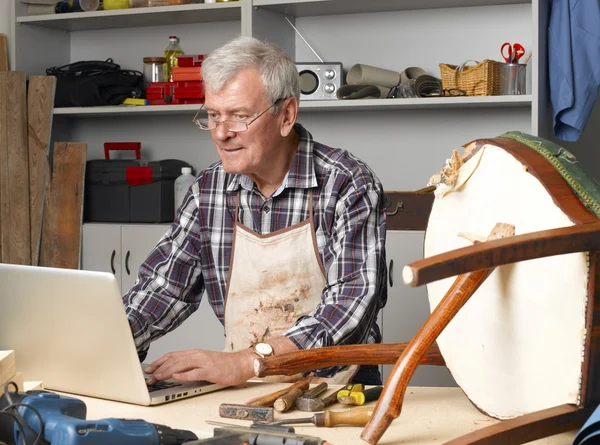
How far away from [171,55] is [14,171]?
34.3 inches

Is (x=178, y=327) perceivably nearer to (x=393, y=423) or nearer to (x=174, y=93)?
(x=174, y=93)

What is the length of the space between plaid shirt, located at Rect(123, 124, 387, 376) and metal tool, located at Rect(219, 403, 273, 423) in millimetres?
414

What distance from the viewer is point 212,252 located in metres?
2.04

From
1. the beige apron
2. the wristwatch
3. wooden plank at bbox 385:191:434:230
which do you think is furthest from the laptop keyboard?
wooden plank at bbox 385:191:434:230

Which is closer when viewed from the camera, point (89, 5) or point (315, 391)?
point (315, 391)

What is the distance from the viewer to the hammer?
1.34 meters

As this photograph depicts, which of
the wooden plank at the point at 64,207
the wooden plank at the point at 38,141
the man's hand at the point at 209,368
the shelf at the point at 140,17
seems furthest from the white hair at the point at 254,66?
the wooden plank at the point at 38,141

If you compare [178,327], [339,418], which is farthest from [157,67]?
[339,418]

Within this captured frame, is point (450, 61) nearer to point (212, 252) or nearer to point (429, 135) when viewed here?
point (429, 135)

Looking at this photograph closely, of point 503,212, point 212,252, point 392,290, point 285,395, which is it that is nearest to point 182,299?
point 212,252

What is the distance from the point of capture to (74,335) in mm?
1377

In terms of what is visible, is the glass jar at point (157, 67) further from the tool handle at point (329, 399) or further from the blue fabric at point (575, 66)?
the tool handle at point (329, 399)

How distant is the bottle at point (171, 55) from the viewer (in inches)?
148

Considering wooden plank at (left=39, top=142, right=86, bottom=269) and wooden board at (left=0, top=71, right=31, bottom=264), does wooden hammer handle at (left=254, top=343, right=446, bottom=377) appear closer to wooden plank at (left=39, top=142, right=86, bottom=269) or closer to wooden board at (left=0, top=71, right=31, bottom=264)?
wooden plank at (left=39, top=142, right=86, bottom=269)
